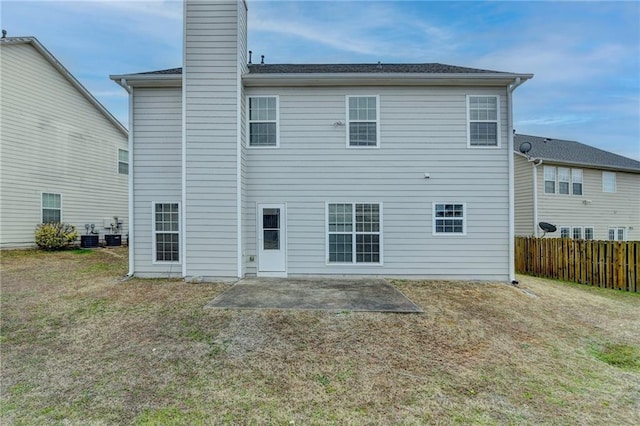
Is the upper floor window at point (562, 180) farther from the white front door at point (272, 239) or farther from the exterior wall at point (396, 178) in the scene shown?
the white front door at point (272, 239)

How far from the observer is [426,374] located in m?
3.77

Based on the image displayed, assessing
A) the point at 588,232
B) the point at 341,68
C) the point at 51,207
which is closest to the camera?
the point at 341,68

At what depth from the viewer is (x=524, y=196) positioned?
50.1 feet

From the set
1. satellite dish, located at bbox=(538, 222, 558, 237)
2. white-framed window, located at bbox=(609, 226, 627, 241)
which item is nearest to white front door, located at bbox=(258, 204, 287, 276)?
satellite dish, located at bbox=(538, 222, 558, 237)

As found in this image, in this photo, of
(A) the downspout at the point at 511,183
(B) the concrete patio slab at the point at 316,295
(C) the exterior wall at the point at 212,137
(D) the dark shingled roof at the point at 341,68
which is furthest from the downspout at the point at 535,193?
(C) the exterior wall at the point at 212,137

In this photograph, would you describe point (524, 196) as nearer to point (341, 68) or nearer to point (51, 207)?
point (341, 68)

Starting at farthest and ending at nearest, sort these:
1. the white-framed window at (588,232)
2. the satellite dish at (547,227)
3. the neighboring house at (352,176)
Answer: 1. the white-framed window at (588,232)
2. the satellite dish at (547,227)
3. the neighboring house at (352,176)

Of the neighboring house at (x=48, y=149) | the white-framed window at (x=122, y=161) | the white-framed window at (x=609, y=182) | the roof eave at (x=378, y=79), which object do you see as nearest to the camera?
the roof eave at (x=378, y=79)

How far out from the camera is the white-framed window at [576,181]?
1573 cm

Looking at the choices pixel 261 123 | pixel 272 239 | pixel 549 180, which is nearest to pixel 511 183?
pixel 272 239

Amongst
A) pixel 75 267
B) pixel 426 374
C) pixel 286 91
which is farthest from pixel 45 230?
pixel 426 374

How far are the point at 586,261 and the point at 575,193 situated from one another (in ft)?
26.6

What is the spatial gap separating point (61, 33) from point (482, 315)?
19544 millimetres

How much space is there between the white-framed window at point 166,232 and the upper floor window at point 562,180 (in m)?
16.6
